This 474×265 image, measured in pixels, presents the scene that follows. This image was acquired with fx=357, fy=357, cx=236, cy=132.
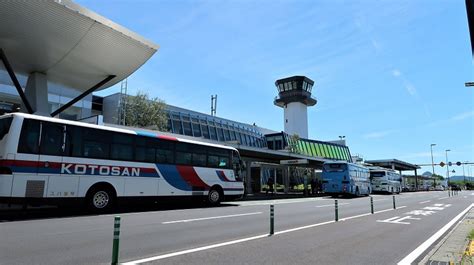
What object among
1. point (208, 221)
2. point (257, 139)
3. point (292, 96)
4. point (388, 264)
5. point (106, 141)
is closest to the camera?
point (388, 264)

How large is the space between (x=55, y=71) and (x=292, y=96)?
55838 millimetres

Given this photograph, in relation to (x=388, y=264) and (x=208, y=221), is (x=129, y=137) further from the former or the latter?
(x=388, y=264)

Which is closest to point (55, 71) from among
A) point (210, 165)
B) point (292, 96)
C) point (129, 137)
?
point (129, 137)

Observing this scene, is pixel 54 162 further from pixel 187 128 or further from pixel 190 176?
pixel 187 128

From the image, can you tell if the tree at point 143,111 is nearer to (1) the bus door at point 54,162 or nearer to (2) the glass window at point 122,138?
(2) the glass window at point 122,138

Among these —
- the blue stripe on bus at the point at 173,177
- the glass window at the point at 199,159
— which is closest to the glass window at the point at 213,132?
the glass window at the point at 199,159

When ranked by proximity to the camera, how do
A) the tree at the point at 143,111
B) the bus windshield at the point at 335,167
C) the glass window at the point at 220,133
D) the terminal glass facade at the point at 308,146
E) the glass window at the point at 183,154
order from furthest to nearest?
the terminal glass facade at the point at 308,146 → the glass window at the point at 220,133 → the tree at the point at 143,111 → the bus windshield at the point at 335,167 → the glass window at the point at 183,154

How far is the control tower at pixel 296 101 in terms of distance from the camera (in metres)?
72.9

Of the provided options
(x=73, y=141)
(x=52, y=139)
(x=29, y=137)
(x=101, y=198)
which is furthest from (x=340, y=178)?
(x=29, y=137)

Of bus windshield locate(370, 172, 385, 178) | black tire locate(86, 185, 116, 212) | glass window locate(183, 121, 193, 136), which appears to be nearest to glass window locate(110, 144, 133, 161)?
black tire locate(86, 185, 116, 212)

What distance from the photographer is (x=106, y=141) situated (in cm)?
1495

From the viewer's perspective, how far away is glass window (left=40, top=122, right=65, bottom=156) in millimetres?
12859

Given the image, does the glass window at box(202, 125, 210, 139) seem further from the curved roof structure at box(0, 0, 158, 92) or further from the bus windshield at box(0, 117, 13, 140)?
the bus windshield at box(0, 117, 13, 140)

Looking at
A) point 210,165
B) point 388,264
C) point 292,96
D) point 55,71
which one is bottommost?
point 388,264
